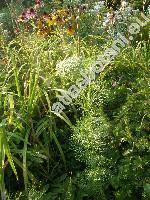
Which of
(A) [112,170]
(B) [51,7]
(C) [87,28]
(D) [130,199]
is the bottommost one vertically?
(D) [130,199]

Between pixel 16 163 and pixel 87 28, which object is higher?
pixel 87 28

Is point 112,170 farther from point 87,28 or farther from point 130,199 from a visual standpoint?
point 87,28

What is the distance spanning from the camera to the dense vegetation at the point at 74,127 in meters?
2.72

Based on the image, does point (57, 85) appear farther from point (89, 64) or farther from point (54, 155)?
point (54, 155)

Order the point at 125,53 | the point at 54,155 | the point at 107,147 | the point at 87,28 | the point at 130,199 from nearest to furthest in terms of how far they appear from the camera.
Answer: the point at 130,199 < the point at 107,147 < the point at 54,155 < the point at 125,53 < the point at 87,28

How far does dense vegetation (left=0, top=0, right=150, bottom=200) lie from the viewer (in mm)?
2721

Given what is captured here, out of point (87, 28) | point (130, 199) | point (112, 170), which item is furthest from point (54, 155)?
point (87, 28)

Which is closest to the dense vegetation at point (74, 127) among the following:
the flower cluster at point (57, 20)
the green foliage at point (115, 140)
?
the green foliage at point (115, 140)

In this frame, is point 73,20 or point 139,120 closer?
point 139,120

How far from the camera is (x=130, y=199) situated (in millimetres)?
2668

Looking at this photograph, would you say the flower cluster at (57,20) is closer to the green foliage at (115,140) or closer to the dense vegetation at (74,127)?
the dense vegetation at (74,127)

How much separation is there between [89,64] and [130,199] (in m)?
1.21

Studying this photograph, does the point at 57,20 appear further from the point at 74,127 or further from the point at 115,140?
the point at 115,140

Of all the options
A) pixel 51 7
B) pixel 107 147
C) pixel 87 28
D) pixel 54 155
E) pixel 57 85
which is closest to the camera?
pixel 107 147
